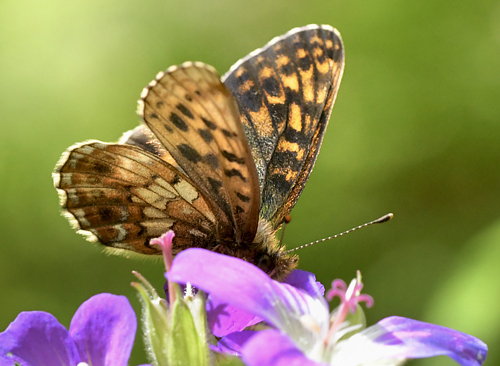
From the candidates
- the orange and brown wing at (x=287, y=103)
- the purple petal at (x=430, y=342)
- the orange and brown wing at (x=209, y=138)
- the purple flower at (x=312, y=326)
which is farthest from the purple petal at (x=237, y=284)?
the orange and brown wing at (x=287, y=103)

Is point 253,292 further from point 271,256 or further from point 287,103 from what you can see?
point 287,103

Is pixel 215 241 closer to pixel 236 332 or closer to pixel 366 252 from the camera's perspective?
pixel 236 332

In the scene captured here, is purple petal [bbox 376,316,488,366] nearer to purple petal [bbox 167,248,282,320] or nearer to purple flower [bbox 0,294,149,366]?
purple petal [bbox 167,248,282,320]

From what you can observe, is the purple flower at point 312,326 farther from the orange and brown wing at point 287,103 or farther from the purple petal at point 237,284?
the orange and brown wing at point 287,103

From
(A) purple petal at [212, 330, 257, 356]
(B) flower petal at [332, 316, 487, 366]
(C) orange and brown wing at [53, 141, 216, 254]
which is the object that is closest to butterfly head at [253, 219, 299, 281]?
(C) orange and brown wing at [53, 141, 216, 254]

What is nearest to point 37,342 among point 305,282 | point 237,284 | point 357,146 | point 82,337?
point 82,337

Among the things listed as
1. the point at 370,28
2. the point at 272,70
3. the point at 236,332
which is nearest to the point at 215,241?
the point at 236,332
